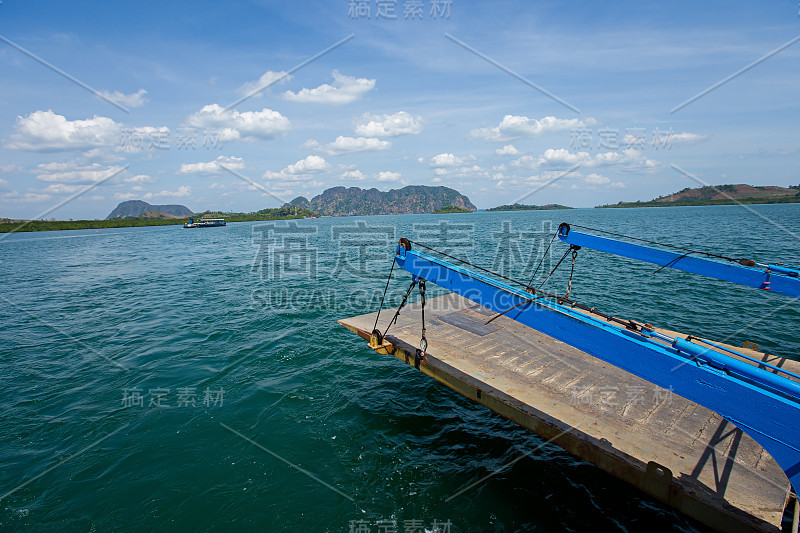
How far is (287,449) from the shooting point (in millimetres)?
7520

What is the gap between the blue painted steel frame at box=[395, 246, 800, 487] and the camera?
3559 mm

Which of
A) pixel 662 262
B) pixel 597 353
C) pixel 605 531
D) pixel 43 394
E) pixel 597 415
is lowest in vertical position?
pixel 605 531

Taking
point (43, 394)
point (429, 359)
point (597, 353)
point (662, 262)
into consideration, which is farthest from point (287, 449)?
point (662, 262)

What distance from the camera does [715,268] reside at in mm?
8680

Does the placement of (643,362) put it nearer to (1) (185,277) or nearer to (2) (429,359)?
(2) (429,359)

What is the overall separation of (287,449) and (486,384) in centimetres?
467

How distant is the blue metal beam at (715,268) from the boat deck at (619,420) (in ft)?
6.54

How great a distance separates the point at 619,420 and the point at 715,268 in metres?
5.43

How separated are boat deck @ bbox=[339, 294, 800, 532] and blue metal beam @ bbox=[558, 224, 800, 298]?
1992 mm
